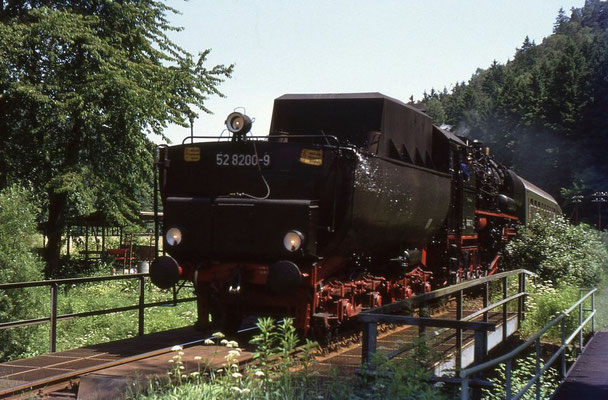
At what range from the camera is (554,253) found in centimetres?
2000

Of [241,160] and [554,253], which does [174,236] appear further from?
[554,253]

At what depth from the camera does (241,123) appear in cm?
943

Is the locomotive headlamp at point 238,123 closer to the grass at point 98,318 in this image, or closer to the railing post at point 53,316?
the railing post at point 53,316

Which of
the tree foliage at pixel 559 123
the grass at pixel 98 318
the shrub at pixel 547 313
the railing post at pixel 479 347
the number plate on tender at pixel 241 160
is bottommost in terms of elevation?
the grass at pixel 98 318

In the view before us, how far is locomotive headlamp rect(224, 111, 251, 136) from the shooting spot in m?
9.42

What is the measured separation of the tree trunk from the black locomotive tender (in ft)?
56.4

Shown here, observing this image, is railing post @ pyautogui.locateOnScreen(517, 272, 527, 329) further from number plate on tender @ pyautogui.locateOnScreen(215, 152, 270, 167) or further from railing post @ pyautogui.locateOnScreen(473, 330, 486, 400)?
railing post @ pyautogui.locateOnScreen(473, 330, 486, 400)

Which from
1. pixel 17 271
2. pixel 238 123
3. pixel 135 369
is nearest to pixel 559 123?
pixel 17 271

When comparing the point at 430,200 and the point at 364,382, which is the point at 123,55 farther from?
the point at 364,382

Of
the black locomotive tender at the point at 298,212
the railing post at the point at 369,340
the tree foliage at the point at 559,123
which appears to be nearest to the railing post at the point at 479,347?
the railing post at the point at 369,340

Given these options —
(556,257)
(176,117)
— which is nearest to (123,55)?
(176,117)

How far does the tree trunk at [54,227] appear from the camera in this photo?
86.1 ft

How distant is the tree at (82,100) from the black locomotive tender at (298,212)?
14908mm

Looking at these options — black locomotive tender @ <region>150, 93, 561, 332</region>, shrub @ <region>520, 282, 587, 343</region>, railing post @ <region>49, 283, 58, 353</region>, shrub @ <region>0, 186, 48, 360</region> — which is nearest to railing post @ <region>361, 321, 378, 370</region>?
black locomotive tender @ <region>150, 93, 561, 332</region>
